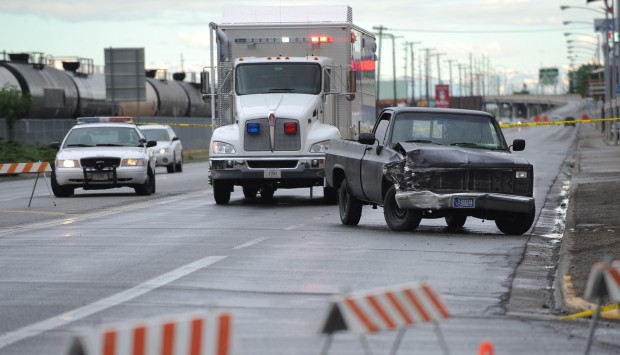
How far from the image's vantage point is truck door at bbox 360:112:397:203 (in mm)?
18844

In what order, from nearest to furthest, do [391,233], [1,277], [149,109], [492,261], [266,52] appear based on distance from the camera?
[1,277], [492,261], [391,233], [266,52], [149,109]

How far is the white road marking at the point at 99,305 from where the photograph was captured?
9.49m

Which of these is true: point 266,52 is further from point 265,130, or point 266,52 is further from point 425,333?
point 425,333

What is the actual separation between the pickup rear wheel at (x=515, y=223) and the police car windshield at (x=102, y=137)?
44.2 ft

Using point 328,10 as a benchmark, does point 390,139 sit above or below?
below

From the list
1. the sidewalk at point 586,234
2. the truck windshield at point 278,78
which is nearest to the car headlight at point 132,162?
the truck windshield at point 278,78

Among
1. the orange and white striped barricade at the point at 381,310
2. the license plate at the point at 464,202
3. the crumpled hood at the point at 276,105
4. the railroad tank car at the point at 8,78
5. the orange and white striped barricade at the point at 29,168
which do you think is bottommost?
the license plate at the point at 464,202

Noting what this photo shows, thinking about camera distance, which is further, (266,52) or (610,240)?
(266,52)

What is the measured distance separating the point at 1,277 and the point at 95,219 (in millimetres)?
8821

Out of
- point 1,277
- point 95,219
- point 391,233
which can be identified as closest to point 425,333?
point 1,277

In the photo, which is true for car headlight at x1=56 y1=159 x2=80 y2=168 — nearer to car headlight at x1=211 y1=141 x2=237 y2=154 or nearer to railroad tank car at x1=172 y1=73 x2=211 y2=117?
car headlight at x1=211 y1=141 x2=237 y2=154

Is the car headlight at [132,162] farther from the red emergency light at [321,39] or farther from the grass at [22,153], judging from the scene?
the grass at [22,153]

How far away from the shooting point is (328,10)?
2753 cm

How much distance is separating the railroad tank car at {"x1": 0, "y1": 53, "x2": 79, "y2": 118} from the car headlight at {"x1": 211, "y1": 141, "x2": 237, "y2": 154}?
96.7ft
